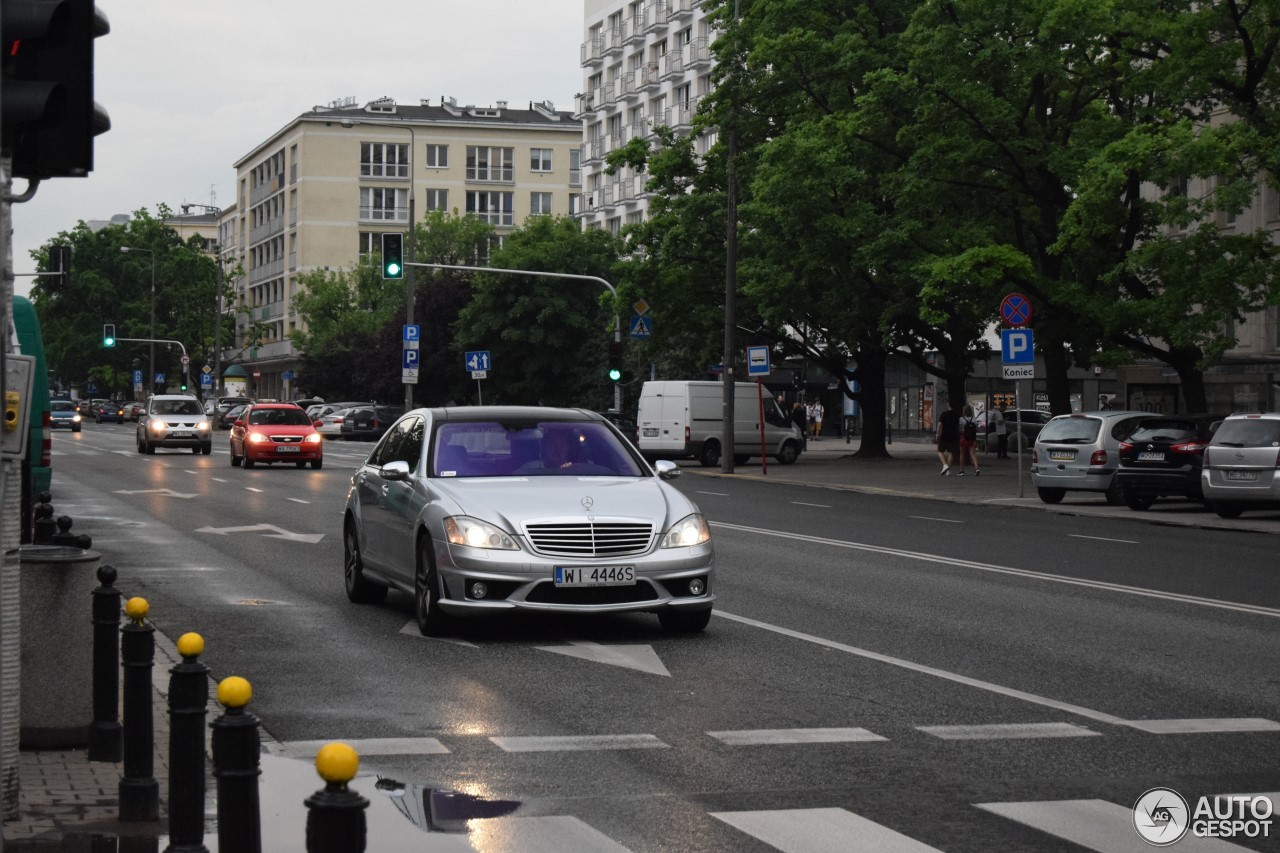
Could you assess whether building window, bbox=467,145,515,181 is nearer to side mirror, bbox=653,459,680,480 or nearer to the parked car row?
the parked car row

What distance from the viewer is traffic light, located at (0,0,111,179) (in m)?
5.27

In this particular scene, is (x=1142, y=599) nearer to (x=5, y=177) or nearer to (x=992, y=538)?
(x=992, y=538)

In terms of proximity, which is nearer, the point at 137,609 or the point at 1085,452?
the point at 137,609

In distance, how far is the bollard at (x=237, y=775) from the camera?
448cm

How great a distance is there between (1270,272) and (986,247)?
5.28 m

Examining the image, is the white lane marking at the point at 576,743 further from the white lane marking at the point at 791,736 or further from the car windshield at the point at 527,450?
the car windshield at the point at 527,450

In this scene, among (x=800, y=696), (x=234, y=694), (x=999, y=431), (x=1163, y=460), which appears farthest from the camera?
(x=999, y=431)

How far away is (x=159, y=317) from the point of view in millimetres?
131000

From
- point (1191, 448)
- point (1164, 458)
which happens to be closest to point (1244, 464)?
point (1191, 448)

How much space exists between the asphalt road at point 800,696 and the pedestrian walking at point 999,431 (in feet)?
126

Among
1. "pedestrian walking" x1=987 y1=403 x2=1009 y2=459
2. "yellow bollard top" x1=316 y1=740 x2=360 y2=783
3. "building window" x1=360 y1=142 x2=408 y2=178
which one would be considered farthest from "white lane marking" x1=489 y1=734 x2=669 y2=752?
"building window" x1=360 y1=142 x2=408 y2=178

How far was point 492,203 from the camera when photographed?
127 metres

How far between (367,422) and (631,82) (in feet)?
95.5

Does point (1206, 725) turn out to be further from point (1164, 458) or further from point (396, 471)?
point (1164, 458)
